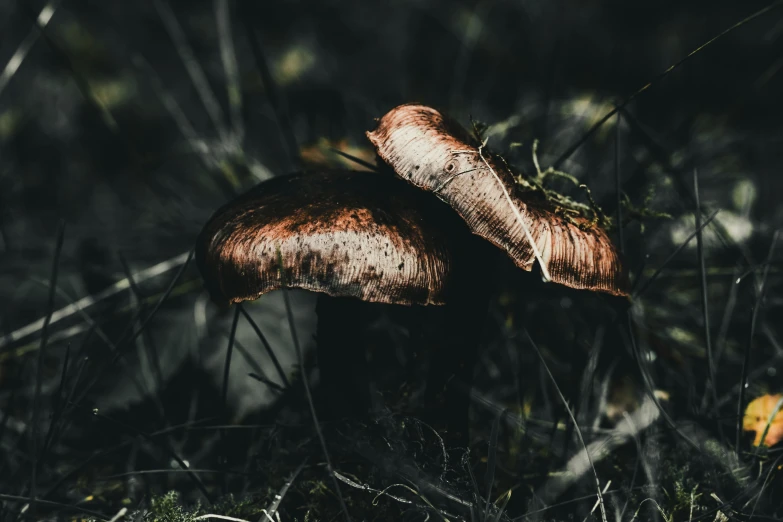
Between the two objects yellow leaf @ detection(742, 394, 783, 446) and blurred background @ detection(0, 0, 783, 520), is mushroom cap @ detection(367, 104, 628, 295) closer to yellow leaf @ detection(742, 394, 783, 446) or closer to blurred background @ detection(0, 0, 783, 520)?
blurred background @ detection(0, 0, 783, 520)

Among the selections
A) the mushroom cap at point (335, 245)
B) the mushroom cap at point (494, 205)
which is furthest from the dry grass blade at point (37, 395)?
the mushroom cap at point (494, 205)

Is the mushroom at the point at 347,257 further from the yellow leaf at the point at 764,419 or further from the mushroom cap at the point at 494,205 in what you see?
the yellow leaf at the point at 764,419

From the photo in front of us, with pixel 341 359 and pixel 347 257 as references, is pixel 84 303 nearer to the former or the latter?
pixel 341 359

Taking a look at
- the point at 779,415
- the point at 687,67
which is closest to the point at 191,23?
the point at 687,67

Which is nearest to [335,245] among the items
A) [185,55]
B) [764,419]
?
[764,419]

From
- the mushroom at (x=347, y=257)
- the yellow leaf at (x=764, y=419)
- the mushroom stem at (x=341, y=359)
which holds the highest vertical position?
the mushroom at (x=347, y=257)

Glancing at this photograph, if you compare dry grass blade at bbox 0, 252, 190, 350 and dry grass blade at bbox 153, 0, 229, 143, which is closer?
dry grass blade at bbox 0, 252, 190, 350

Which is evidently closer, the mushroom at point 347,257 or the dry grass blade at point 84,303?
the mushroom at point 347,257

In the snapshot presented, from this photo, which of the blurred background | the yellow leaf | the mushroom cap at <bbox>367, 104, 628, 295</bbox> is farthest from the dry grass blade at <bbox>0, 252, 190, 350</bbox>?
the yellow leaf
